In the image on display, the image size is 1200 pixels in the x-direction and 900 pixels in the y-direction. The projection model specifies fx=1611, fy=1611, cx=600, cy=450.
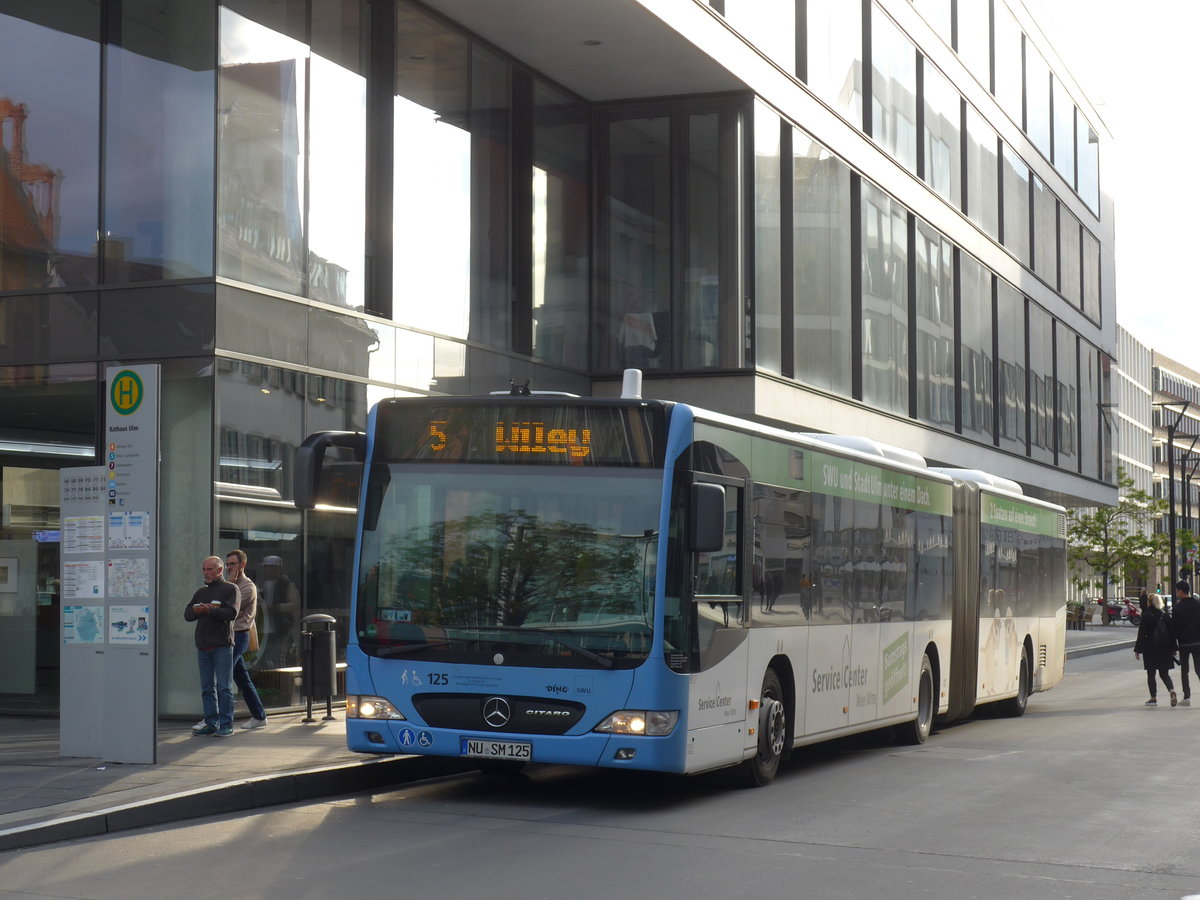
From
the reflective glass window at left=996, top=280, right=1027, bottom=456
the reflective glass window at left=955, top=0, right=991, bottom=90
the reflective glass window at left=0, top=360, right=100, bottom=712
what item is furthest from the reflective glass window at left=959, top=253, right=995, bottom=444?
the reflective glass window at left=0, top=360, right=100, bottom=712

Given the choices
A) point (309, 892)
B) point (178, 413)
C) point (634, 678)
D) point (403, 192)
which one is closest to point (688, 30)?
point (403, 192)

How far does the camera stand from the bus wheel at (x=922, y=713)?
17.4 m

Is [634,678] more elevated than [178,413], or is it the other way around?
[178,413]

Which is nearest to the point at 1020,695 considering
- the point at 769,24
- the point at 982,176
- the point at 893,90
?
the point at 769,24

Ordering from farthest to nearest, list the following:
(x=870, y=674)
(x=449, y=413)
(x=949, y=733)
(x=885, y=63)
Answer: (x=885, y=63) → (x=949, y=733) → (x=870, y=674) → (x=449, y=413)

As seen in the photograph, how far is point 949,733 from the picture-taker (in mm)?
19438

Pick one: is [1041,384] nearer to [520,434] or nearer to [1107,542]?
[1107,542]

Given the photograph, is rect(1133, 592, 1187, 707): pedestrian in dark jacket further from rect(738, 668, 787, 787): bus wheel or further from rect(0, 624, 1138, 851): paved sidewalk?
rect(0, 624, 1138, 851): paved sidewalk

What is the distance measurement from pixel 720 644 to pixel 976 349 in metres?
29.0

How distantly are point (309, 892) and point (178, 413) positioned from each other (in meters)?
9.92

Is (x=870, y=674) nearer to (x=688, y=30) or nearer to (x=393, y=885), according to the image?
(x=393, y=885)

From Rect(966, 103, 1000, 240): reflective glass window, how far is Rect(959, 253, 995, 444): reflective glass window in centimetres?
143

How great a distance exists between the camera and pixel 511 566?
1124 centimetres

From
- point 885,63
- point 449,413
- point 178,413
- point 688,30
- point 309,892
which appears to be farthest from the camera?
point 885,63
